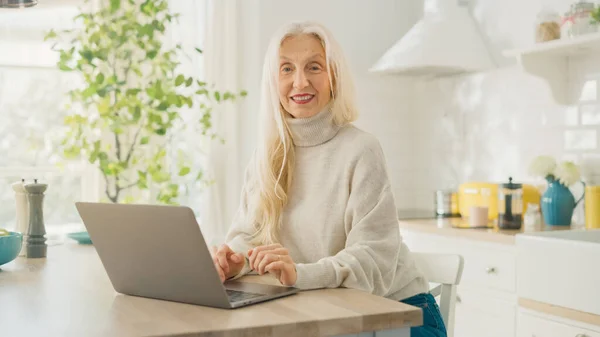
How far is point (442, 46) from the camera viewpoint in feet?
12.8

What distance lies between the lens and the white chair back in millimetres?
1922

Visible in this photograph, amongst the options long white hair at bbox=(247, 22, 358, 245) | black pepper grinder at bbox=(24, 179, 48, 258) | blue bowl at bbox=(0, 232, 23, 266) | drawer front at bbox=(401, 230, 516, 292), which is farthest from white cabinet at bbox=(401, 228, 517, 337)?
blue bowl at bbox=(0, 232, 23, 266)

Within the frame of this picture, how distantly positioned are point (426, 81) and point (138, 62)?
5.55 feet

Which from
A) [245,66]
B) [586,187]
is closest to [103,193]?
[245,66]

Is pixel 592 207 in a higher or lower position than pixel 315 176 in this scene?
lower

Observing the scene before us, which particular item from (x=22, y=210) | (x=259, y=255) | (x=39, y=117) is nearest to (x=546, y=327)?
(x=259, y=255)

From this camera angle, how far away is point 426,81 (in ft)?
14.6

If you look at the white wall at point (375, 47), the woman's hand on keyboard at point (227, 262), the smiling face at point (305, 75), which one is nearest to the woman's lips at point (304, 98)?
the smiling face at point (305, 75)

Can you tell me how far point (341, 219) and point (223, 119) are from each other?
230 cm

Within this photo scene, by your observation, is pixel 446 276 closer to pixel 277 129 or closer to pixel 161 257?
pixel 277 129

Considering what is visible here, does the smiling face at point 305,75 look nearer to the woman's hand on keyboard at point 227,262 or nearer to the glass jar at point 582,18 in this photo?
the woman's hand on keyboard at point 227,262

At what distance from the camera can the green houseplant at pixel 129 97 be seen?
3.58m

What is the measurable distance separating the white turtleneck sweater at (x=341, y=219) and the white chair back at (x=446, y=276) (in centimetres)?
9

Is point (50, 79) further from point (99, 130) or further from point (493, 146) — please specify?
point (493, 146)
